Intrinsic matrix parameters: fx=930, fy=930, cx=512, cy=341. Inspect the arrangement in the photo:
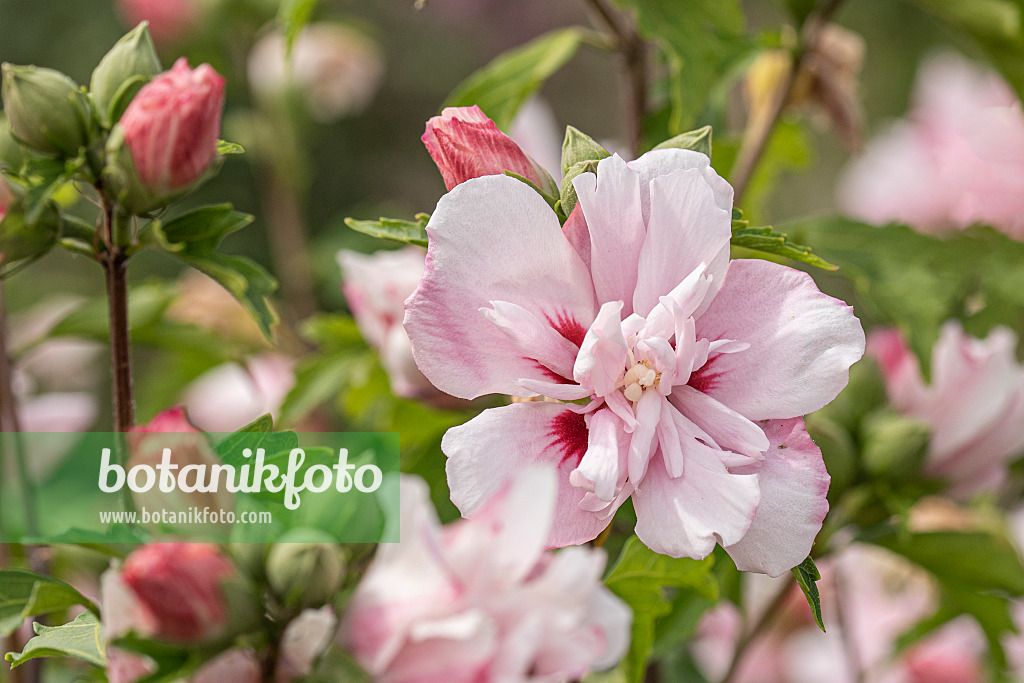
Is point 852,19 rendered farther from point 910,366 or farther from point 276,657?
point 276,657

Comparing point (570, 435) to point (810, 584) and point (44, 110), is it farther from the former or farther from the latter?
point (44, 110)

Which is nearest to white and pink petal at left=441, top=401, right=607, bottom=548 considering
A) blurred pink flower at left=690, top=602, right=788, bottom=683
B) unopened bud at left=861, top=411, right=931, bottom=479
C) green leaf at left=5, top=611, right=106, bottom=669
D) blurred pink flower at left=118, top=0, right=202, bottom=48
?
green leaf at left=5, top=611, right=106, bottom=669

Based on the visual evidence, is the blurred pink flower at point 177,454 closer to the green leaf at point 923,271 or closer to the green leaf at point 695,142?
the green leaf at point 695,142

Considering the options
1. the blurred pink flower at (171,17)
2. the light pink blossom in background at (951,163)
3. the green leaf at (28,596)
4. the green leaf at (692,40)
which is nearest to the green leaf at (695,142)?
the green leaf at (692,40)

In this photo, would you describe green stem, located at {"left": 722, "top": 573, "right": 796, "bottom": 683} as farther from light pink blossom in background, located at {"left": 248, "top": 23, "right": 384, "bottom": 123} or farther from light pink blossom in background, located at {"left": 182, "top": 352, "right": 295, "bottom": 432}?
light pink blossom in background, located at {"left": 248, "top": 23, "right": 384, "bottom": 123}

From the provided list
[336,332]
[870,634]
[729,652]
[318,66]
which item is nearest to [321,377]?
[336,332]
